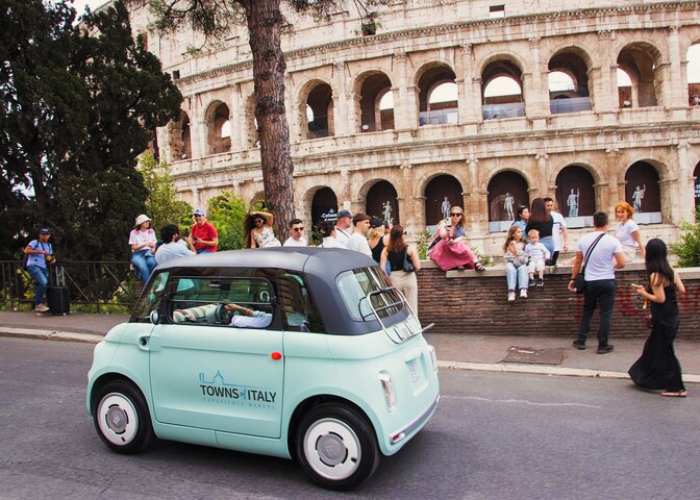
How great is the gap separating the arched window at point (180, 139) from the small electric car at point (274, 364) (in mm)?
30786

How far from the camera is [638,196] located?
1085 inches

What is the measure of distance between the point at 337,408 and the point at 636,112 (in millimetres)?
26610

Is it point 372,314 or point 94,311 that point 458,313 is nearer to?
point 372,314

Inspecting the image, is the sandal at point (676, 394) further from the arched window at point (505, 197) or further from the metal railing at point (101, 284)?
the arched window at point (505, 197)

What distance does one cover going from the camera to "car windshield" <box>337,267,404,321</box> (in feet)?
13.9

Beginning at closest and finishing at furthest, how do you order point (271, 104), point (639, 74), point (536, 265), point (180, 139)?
point (536, 265)
point (271, 104)
point (639, 74)
point (180, 139)

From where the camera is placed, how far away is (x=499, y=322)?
398 inches

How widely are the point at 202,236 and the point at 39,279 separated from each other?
491cm

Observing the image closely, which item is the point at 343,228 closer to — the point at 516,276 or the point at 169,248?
the point at 169,248

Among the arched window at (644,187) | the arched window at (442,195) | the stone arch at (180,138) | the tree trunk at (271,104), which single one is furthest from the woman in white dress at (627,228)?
the stone arch at (180,138)

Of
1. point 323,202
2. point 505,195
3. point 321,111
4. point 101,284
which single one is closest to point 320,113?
point 321,111

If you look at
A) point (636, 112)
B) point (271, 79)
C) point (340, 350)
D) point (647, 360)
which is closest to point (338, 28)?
point (636, 112)

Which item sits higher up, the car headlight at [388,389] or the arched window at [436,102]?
the arched window at [436,102]

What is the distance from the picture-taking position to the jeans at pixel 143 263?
36.9 feet
